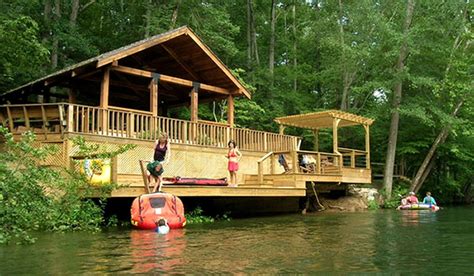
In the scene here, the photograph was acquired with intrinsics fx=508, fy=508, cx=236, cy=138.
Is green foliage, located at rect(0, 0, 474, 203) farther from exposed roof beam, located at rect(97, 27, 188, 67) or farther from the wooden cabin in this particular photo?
exposed roof beam, located at rect(97, 27, 188, 67)

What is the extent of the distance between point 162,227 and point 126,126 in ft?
18.6

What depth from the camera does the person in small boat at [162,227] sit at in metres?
10.2

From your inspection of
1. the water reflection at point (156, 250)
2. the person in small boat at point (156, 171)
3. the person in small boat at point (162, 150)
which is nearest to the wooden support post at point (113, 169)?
the person in small boat at point (156, 171)

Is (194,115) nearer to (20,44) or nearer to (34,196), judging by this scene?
(20,44)

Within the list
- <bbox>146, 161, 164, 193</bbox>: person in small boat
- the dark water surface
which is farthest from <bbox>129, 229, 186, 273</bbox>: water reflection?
<bbox>146, 161, 164, 193</bbox>: person in small boat

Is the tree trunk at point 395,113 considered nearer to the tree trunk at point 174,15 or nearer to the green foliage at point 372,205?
the green foliage at point 372,205

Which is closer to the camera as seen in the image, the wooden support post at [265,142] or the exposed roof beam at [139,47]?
the exposed roof beam at [139,47]

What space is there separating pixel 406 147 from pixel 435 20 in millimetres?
6590

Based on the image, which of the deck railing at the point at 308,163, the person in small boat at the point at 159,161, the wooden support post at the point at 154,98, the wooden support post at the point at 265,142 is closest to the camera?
the person in small boat at the point at 159,161

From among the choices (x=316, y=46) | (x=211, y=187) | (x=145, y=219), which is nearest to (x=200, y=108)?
(x=316, y=46)

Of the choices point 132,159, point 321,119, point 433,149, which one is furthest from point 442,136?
point 132,159

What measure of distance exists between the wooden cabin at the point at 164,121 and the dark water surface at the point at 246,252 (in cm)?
299

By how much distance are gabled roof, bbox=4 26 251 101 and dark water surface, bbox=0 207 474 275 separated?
7599mm

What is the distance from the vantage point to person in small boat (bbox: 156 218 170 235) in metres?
10.2
